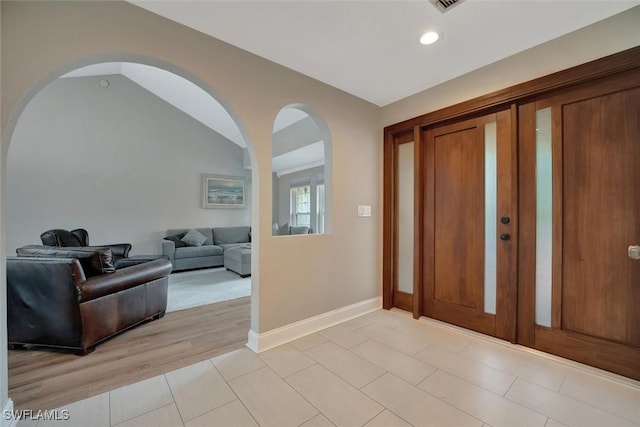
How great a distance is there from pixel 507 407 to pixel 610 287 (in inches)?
46.7

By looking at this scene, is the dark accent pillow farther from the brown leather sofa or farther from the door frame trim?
the door frame trim

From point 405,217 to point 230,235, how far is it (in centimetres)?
501

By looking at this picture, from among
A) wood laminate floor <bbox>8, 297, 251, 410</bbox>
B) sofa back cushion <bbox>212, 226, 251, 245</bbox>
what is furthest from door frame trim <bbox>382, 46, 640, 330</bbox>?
sofa back cushion <bbox>212, 226, 251, 245</bbox>

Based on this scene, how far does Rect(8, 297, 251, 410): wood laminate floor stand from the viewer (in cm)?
166

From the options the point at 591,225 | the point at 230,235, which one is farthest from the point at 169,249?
the point at 591,225

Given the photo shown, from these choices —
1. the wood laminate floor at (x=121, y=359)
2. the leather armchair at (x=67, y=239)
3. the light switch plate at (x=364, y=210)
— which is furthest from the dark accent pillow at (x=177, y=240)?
the light switch plate at (x=364, y=210)

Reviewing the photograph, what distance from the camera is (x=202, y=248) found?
225 inches

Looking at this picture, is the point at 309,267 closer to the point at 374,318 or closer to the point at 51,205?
the point at 374,318

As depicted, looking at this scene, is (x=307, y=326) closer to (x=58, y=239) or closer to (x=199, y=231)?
(x=58, y=239)

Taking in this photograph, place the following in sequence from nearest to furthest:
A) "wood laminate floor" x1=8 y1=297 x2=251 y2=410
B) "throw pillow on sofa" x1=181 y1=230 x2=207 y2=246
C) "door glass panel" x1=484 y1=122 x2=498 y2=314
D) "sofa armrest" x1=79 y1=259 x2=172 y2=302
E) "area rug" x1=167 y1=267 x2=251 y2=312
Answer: "wood laminate floor" x1=8 y1=297 x2=251 y2=410, "sofa armrest" x1=79 y1=259 x2=172 y2=302, "door glass panel" x1=484 y1=122 x2=498 y2=314, "area rug" x1=167 y1=267 x2=251 y2=312, "throw pillow on sofa" x1=181 y1=230 x2=207 y2=246

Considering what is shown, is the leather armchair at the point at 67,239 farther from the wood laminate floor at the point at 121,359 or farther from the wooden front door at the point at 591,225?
the wooden front door at the point at 591,225

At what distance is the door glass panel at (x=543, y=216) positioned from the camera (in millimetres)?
2074

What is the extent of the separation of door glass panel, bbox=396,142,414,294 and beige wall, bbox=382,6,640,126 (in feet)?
1.57

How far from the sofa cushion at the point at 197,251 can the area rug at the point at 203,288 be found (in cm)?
35
